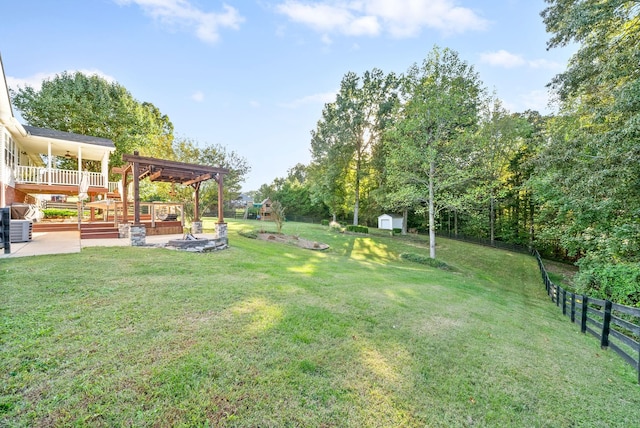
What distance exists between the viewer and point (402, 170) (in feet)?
51.5

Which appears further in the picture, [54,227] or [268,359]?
[54,227]

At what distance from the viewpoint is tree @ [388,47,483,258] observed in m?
13.6

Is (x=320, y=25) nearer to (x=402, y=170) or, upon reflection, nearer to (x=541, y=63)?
(x=402, y=170)

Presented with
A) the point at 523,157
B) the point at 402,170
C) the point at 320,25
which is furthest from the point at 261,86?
the point at 523,157

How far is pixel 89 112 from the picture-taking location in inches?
707

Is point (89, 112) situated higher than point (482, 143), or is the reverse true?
point (89, 112)

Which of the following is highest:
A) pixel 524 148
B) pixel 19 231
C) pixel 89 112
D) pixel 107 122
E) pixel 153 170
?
pixel 89 112

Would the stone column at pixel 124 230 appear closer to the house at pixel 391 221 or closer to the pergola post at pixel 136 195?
the pergola post at pixel 136 195

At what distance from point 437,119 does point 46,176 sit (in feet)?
65.1

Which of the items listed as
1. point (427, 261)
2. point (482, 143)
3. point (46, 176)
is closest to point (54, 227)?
point (46, 176)

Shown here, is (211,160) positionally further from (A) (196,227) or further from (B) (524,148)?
(B) (524,148)

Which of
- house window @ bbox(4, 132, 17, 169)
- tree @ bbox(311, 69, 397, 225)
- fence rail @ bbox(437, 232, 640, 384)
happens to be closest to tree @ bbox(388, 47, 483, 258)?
fence rail @ bbox(437, 232, 640, 384)

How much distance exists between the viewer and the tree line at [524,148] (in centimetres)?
797

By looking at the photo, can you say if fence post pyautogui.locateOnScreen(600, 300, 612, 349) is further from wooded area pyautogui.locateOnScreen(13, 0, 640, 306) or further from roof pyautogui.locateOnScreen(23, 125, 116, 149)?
roof pyautogui.locateOnScreen(23, 125, 116, 149)
